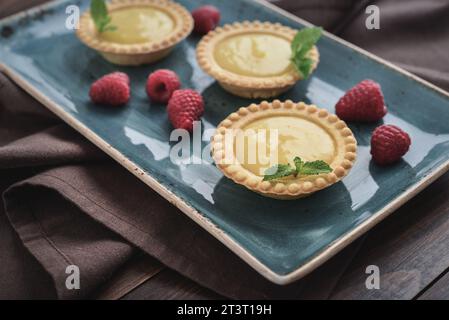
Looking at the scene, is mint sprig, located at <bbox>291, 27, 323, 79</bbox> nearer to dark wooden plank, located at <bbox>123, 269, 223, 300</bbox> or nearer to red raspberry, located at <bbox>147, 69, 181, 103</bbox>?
red raspberry, located at <bbox>147, 69, 181, 103</bbox>

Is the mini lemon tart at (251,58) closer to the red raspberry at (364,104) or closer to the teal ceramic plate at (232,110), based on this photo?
the teal ceramic plate at (232,110)

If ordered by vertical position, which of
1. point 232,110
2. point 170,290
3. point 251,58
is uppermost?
point 251,58

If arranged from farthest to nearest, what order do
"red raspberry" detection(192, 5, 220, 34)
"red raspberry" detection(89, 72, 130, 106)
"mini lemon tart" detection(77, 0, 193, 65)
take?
"red raspberry" detection(192, 5, 220, 34) < "mini lemon tart" detection(77, 0, 193, 65) < "red raspberry" detection(89, 72, 130, 106)

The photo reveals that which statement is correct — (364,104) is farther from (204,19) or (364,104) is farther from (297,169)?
(204,19)

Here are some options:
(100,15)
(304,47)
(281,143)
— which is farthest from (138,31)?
(281,143)

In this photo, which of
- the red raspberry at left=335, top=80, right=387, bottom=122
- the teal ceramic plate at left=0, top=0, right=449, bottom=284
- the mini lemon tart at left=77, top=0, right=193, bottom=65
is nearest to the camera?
the teal ceramic plate at left=0, top=0, right=449, bottom=284

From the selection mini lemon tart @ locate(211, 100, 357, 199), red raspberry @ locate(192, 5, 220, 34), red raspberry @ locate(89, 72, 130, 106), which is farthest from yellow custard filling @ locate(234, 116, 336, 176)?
red raspberry @ locate(192, 5, 220, 34)

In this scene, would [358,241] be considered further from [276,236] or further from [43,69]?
[43,69]
